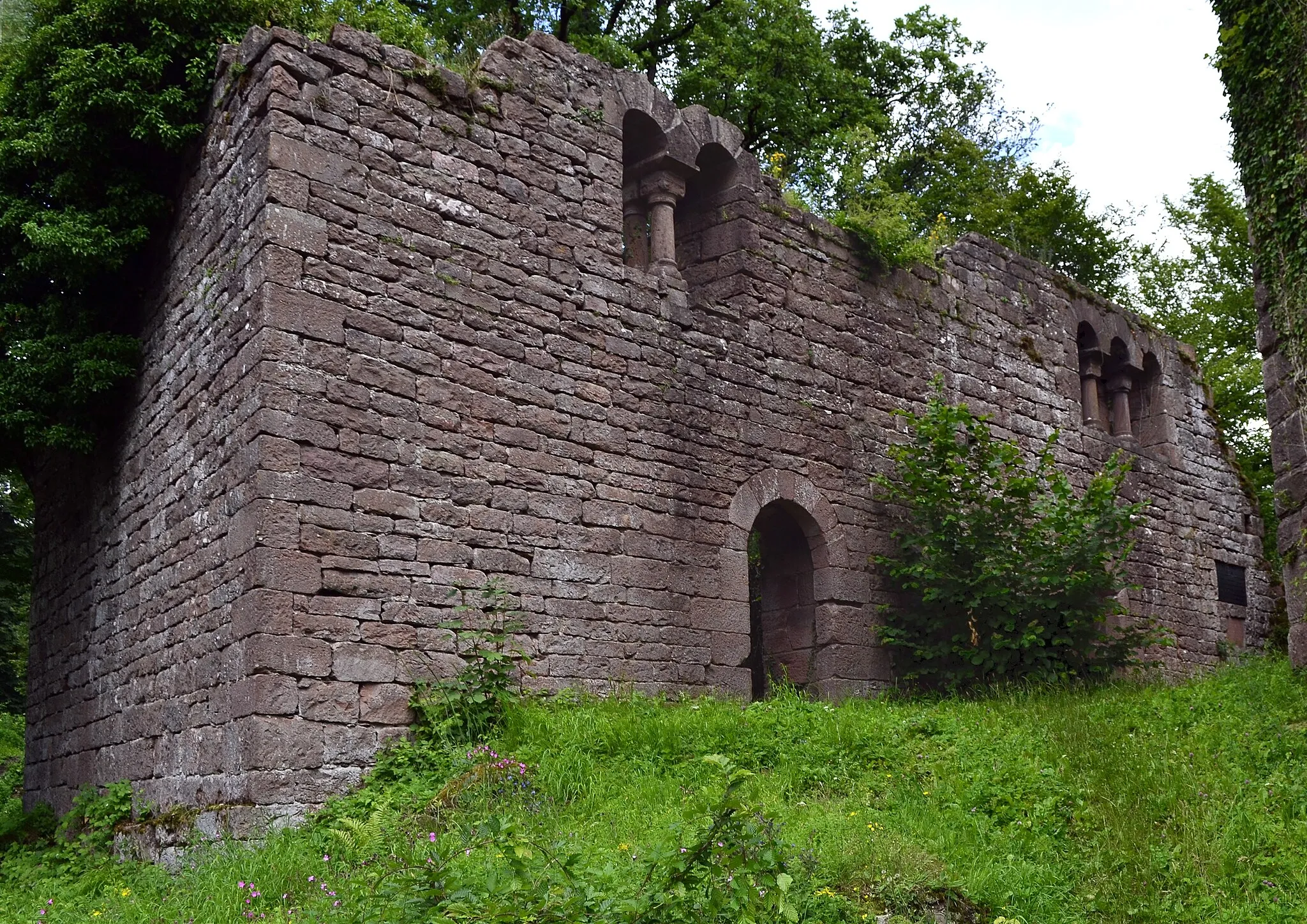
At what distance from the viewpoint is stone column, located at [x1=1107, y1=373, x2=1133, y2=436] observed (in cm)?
1532

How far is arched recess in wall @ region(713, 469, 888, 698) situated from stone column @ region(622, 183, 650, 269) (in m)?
2.22

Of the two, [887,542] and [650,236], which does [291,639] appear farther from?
[887,542]

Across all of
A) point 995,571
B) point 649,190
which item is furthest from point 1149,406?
point 649,190

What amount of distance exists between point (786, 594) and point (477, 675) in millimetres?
3784

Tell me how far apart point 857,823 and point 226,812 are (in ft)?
12.1

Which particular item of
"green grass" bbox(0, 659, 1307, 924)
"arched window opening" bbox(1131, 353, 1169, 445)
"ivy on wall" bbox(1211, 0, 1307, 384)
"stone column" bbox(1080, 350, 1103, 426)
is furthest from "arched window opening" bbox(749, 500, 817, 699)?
A: "arched window opening" bbox(1131, 353, 1169, 445)

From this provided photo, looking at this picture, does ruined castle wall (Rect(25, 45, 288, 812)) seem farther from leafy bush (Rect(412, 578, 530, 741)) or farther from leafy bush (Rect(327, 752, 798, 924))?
leafy bush (Rect(327, 752, 798, 924))

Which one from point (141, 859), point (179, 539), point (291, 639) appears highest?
point (179, 539)

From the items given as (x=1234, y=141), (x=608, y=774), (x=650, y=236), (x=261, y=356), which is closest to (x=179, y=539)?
(x=261, y=356)

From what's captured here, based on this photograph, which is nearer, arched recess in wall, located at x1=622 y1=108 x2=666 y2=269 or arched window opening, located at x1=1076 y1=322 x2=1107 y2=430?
arched recess in wall, located at x1=622 y1=108 x2=666 y2=269

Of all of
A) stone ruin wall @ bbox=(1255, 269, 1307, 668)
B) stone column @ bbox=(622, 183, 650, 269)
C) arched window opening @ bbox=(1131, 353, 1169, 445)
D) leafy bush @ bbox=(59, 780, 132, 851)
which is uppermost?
stone column @ bbox=(622, 183, 650, 269)

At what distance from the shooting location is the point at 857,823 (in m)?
5.93

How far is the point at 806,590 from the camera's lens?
1086cm

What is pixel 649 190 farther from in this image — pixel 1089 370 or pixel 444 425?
pixel 1089 370
